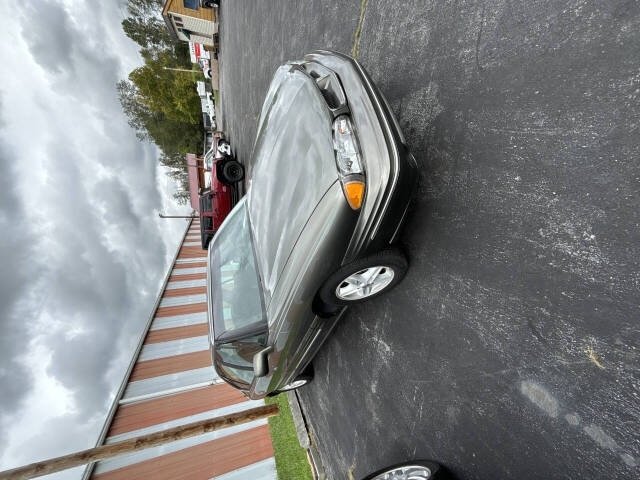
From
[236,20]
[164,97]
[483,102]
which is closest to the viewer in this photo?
[483,102]

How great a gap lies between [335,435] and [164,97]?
27.3 metres

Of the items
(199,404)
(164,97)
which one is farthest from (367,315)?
(164,97)

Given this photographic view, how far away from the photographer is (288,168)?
2.30 meters

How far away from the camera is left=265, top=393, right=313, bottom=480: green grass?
418 cm

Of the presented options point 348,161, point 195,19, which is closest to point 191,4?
point 195,19

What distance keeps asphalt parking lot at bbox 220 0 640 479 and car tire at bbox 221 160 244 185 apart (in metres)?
6.06

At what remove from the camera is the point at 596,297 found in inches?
53.2

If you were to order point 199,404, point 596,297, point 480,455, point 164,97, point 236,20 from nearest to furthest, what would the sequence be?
point 596,297 → point 480,455 → point 199,404 → point 236,20 → point 164,97

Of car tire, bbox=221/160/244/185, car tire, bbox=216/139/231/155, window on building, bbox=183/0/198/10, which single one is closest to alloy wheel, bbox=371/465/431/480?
car tire, bbox=221/160/244/185

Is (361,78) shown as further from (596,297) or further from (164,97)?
(164,97)

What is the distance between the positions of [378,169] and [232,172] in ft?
22.8

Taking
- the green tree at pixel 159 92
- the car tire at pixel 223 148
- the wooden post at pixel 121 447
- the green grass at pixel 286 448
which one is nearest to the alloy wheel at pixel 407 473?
the green grass at pixel 286 448

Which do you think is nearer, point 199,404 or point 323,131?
point 323,131

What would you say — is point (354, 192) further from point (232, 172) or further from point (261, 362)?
point (232, 172)
